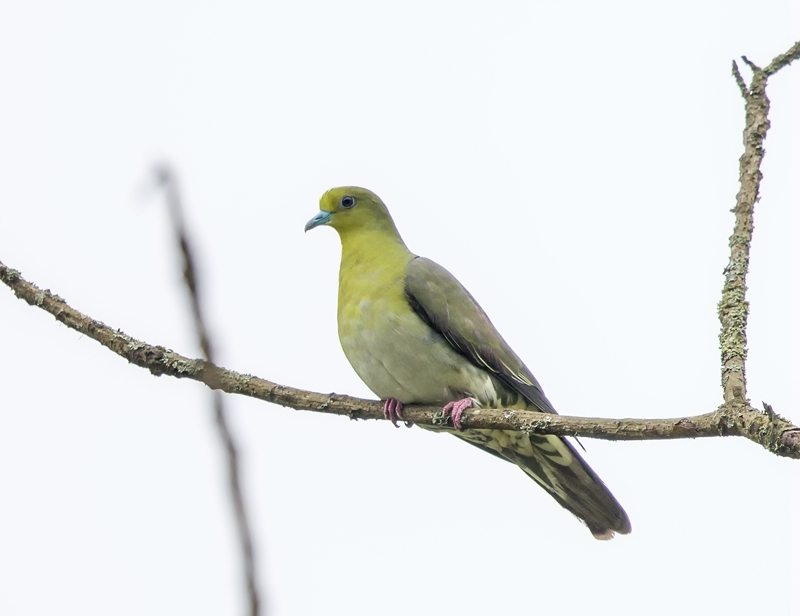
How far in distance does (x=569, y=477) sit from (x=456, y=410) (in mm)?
966

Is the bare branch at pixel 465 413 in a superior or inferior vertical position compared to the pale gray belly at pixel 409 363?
inferior

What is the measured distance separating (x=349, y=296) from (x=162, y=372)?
1.82 meters

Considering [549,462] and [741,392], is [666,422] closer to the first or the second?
[741,392]

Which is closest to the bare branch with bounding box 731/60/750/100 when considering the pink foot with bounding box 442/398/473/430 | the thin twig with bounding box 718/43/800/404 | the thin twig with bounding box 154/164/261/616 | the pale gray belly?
the thin twig with bounding box 718/43/800/404

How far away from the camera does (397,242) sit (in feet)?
18.2

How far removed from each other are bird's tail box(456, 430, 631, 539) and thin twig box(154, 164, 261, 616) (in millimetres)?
3928

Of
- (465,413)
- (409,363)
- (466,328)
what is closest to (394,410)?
(409,363)

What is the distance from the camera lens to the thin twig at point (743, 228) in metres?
2.75

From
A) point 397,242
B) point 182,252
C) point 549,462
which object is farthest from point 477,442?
point 182,252

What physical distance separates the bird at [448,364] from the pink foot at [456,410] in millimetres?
225

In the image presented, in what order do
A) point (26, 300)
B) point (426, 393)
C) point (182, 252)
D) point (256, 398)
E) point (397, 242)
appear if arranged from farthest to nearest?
point (397, 242), point (426, 393), point (256, 398), point (26, 300), point (182, 252)

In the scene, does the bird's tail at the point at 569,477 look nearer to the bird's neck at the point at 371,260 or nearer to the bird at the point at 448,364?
the bird at the point at 448,364

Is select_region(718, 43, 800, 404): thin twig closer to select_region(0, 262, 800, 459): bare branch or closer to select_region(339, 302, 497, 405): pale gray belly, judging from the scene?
select_region(0, 262, 800, 459): bare branch

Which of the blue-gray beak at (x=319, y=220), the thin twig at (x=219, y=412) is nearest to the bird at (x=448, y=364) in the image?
the blue-gray beak at (x=319, y=220)
